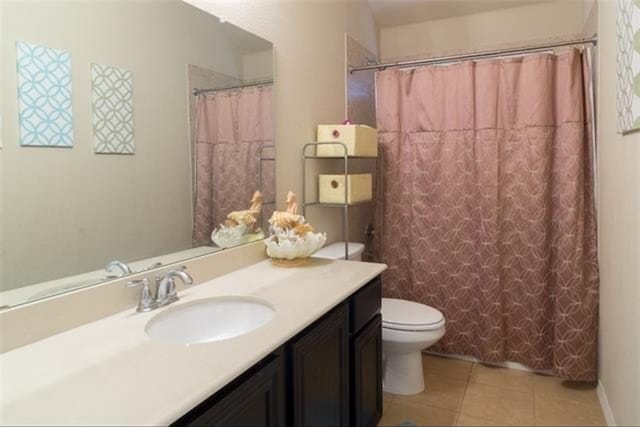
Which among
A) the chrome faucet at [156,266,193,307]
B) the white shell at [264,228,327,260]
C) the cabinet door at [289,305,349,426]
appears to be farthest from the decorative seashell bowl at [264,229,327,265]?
the chrome faucet at [156,266,193,307]

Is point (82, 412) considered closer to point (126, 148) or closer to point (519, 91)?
point (126, 148)

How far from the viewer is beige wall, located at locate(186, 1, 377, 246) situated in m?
1.96

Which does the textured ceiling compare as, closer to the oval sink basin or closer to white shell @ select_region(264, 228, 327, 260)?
white shell @ select_region(264, 228, 327, 260)

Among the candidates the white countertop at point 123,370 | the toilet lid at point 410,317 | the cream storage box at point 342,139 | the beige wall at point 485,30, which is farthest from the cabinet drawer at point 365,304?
the beige wall at point 485,30

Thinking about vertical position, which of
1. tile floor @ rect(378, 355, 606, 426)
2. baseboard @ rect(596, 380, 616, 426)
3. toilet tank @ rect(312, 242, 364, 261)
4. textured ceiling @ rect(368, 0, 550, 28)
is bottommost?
A: tile floor @ rect(378, 355, 606, 426)

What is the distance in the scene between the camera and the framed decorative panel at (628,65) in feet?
4.59

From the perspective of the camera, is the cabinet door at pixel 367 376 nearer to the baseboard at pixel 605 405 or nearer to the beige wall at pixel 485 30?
the baseboard at pixel 605 405

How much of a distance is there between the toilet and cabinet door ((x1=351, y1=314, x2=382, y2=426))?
0.32m

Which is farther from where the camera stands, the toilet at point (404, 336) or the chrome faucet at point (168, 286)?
the toilet at point (404, 336)

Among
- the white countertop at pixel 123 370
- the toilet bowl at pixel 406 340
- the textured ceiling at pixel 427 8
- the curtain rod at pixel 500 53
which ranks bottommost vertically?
the toilet bowl at pixel 406 340

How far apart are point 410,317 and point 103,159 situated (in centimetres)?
165

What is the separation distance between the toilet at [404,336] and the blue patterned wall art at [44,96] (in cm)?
129

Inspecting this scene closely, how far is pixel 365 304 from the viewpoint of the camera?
170 cm

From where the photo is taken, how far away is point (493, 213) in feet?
8.09
